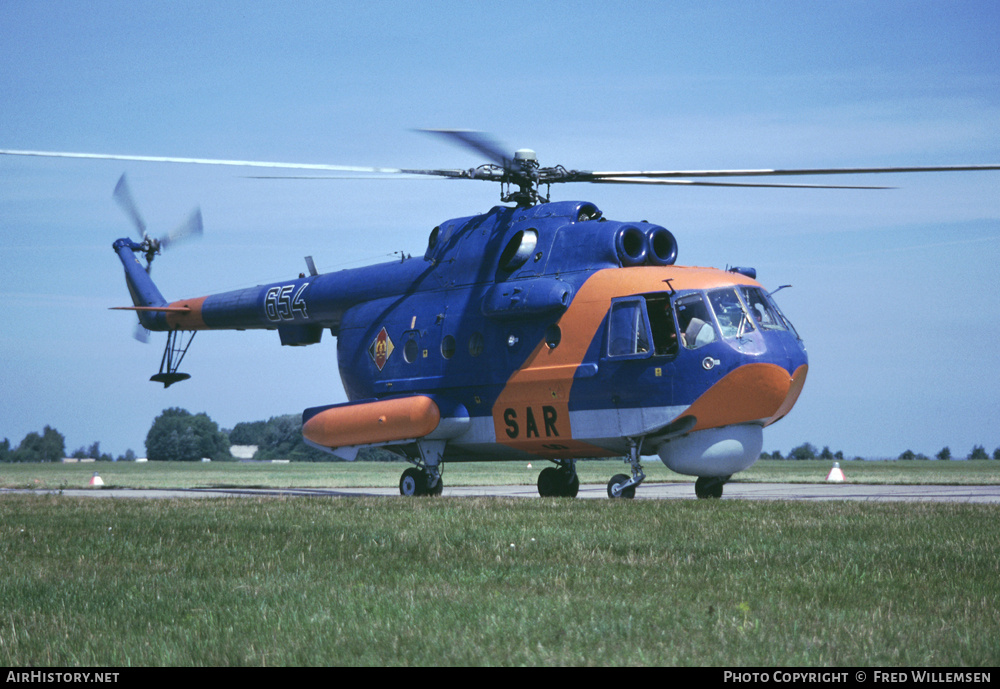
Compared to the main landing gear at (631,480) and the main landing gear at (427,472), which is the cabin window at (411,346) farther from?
the main landing gear at (631,480)

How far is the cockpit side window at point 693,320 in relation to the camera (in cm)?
1759

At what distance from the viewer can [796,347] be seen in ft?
59.7

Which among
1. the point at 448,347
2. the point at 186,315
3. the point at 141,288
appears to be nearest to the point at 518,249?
the point at 448,347

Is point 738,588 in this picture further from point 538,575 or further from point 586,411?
point 586,411

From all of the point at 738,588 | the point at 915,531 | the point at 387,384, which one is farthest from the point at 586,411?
the point at 738,588

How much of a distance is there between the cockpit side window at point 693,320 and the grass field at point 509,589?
4479 mm

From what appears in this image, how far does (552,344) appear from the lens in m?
19.4

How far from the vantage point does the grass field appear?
6207mm

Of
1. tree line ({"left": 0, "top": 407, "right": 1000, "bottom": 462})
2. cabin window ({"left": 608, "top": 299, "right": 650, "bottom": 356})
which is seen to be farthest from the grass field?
tree line ({"left": 0, "top": 407, "right": 1000, "bottom": 462})

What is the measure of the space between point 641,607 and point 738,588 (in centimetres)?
111

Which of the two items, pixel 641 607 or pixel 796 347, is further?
pixel 796 347

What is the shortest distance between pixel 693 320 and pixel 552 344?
285 cm
